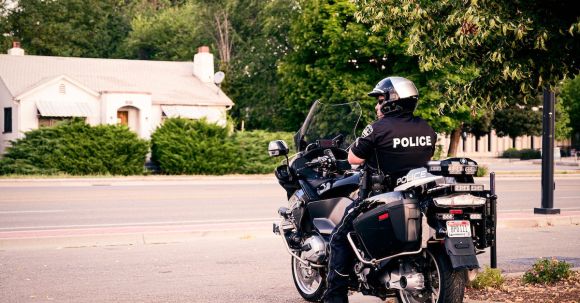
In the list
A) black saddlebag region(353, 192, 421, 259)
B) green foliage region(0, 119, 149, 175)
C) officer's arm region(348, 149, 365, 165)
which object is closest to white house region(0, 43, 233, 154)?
green foliage region(0, 119, 149, 175)

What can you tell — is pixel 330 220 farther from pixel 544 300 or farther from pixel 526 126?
pixel 526 126

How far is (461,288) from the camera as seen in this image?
6.14m

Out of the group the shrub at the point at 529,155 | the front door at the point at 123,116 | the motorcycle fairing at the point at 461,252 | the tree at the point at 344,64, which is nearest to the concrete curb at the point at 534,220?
the motorcycle fairing at the point at 461,252

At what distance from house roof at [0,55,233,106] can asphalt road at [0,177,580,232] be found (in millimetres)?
17119

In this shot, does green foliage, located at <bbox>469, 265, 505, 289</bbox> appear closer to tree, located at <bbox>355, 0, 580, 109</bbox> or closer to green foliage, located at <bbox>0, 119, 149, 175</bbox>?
tree, located at <bbox>355, 0, 580, 109</bbox>

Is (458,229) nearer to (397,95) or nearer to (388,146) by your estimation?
(388,146)

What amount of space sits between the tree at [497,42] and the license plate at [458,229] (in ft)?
6.35

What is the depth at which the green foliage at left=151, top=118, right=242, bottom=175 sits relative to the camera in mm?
36188

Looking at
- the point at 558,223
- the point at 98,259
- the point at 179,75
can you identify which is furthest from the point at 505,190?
the point at 179,75

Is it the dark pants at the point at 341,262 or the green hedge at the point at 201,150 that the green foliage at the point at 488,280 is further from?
the green hedge at the point at 201,150

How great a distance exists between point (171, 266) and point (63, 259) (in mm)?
1618

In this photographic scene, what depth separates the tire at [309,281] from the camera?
7.90 metres

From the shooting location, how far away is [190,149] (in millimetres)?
36156

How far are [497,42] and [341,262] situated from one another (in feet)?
8.78
